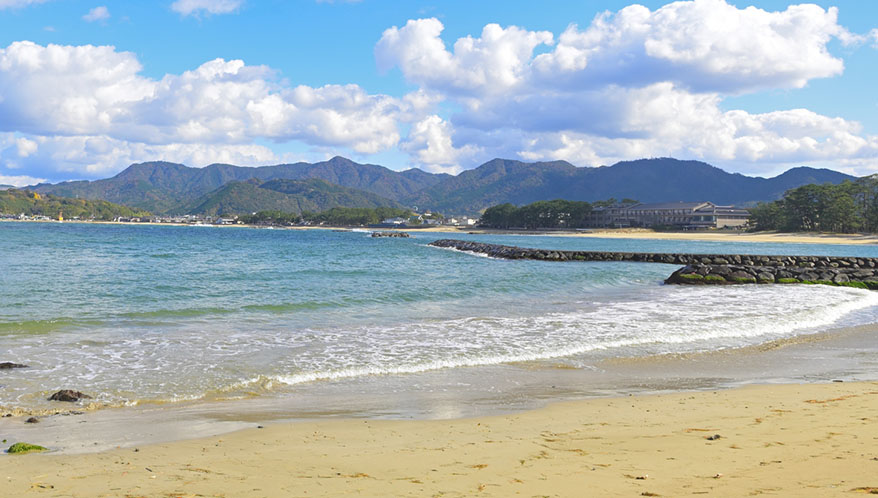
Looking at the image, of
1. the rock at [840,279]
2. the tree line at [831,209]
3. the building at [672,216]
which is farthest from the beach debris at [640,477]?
the building at [672,216]

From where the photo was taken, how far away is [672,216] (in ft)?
527

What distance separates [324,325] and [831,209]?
393 ft

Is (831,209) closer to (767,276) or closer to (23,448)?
(767,276)

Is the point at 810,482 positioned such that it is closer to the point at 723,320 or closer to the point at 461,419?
the point at 461,419

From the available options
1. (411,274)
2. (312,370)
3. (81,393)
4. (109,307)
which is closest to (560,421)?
(312,370)

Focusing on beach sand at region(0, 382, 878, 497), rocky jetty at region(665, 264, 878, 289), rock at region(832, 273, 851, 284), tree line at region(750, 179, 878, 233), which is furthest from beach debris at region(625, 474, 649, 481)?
tree line at region(750, 179, 878, 233)

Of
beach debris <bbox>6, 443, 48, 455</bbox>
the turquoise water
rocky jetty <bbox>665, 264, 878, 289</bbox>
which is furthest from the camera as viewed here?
rocky jetty <bbox>665, 264, 878, 289</bbox>

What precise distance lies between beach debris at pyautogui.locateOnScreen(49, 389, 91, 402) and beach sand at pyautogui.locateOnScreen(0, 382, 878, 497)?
9.65ft

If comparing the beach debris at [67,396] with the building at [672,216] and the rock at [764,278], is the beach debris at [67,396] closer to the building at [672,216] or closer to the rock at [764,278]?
the rock at [764,278]

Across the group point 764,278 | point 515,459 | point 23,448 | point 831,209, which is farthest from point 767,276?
point 831,209

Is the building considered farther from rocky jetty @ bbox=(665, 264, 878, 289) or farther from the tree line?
rocky jetty @ bbox=(665, 264, 878, 289)

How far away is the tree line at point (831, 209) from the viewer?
351 ft

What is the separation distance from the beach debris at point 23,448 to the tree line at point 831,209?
126775 mm

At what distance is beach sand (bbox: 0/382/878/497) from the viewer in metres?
4.95
